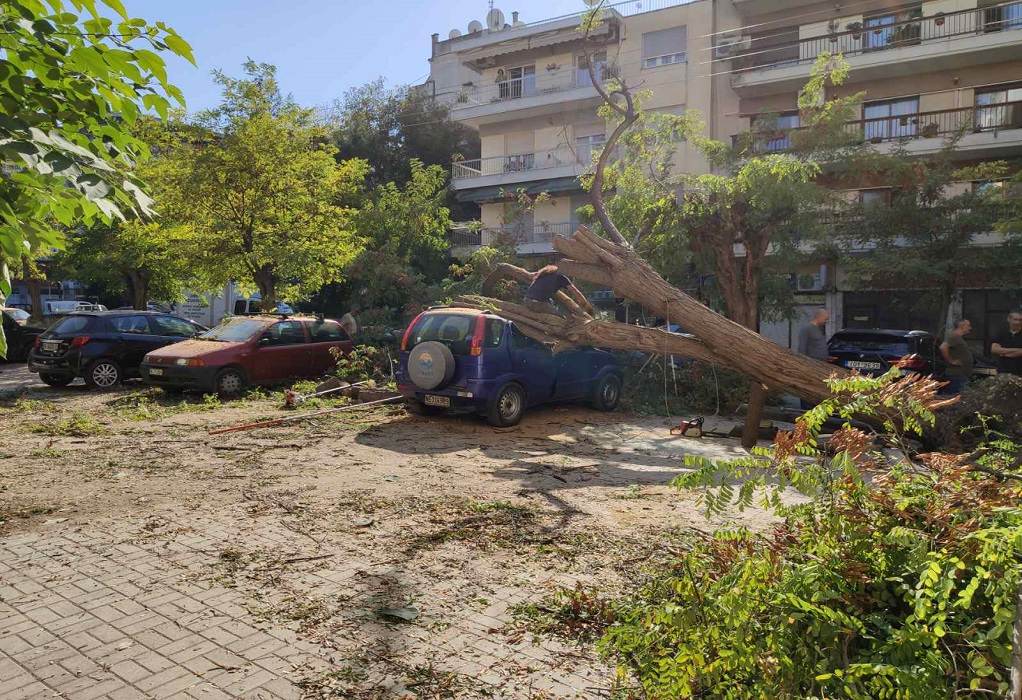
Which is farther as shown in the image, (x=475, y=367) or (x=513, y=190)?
(x=513, y=190)

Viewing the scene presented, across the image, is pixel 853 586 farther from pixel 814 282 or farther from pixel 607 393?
pixel 814 282

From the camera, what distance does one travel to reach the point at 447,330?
10.8 m

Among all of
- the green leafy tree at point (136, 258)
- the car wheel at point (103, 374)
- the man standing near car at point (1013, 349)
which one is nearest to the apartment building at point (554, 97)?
the green leafy tree at point (136, 258)

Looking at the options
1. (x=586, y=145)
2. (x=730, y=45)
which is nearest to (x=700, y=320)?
(x=730, y=45)

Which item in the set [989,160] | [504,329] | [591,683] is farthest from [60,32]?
[989,160]

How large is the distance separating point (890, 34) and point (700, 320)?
73.6 ft

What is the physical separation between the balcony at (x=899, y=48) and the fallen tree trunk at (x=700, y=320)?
18.8 meters

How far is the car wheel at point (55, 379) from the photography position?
14539 millimetres

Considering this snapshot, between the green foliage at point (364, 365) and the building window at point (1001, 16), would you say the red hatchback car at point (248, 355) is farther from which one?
the building window at point (1001, 16)

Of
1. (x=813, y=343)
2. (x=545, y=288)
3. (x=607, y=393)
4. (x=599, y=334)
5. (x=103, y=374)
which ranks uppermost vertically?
(x=545, y=288)

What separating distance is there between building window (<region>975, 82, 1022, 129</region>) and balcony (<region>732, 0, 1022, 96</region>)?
1.02 meters

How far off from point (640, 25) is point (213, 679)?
31956 millimetres

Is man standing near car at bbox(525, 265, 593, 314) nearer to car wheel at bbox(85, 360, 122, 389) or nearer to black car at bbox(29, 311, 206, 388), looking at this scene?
black car at bbox(29, 311, 206, 388)

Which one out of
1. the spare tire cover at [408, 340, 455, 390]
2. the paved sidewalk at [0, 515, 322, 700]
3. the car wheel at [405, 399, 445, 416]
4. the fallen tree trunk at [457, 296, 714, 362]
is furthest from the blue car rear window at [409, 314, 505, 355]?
the paved sidewalk at [0, 515, 322, 700]
